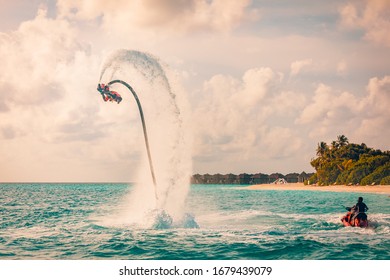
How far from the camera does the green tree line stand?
33.4 metres

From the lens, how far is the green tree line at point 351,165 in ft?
109

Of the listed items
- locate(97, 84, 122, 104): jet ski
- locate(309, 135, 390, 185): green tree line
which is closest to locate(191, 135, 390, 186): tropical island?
locate(309, 135, 390, 185): green tree line

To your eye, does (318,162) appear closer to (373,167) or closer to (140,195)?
(373,167)

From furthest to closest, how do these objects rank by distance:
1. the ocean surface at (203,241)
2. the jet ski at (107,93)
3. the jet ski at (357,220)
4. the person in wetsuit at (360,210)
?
the jet ski at (357,220) → the person in wetsuit at (360,210) → the jet ski at (107,93) → the ocean surface at (203,241)

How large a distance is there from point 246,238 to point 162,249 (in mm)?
2842

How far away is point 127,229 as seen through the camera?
1700cm

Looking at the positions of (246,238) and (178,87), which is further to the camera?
(178,87)

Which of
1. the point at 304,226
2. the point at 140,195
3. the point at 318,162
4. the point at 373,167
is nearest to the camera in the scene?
the point at 304,226

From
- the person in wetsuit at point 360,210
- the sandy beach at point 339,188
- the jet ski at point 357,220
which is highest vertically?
the sandy beach at point 339,188

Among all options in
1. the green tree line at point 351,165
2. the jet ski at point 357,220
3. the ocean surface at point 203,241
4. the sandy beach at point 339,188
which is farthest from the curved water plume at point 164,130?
the sandy beach at point 339,188

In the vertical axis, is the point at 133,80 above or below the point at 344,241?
above

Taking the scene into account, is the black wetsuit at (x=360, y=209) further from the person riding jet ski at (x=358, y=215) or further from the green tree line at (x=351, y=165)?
the green tree line at (x=351, y=165)
